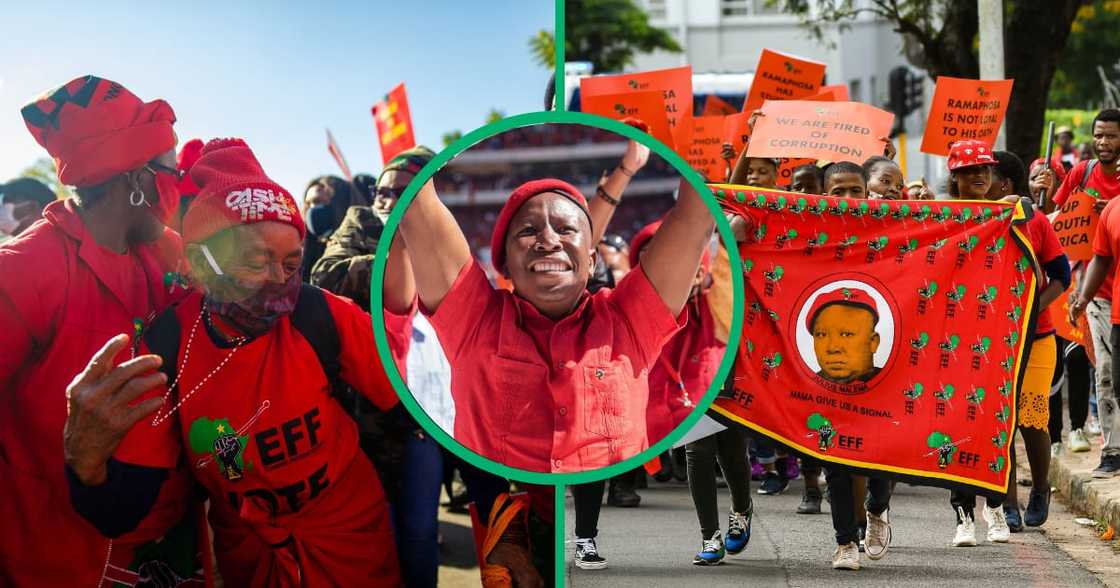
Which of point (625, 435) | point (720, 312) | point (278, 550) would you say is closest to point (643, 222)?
point (720, 312)

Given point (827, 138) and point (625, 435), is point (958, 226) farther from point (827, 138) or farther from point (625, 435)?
point (625, 435)

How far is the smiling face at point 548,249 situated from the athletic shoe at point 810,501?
130 inches

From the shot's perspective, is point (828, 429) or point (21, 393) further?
point (828, 429)

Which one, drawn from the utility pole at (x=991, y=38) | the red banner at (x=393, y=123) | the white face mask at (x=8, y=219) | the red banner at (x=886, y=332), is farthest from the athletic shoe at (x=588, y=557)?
the utility pole at (x=991, y=38)

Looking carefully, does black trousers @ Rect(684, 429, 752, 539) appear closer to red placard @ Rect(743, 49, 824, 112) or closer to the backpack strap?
the backpack strap

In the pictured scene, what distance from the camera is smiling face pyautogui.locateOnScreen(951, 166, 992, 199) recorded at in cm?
631

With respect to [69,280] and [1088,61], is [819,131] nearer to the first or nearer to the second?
[69,280]

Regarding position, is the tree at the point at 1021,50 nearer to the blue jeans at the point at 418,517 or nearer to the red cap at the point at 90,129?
the blue jeans at the point at 418,517

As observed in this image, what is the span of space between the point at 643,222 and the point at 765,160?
13.2 feet

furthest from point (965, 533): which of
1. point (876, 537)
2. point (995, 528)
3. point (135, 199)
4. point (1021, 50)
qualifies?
point (1021, 50)

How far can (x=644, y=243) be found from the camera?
322 centimetres

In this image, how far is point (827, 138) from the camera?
6.64 metres

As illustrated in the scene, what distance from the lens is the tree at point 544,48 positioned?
11.0 feet

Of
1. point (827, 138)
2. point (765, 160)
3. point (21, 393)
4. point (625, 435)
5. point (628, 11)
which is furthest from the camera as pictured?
point (628, 11)
